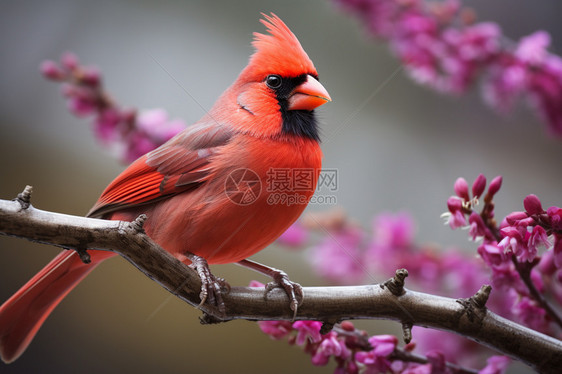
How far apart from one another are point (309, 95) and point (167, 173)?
0.32m

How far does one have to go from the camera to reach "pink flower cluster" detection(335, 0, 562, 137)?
1.53 meters

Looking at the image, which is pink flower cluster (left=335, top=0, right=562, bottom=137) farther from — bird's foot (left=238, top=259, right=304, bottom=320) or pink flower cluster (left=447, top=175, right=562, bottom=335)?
bird's foot (left=238, top=259, right=304, bottom=320)

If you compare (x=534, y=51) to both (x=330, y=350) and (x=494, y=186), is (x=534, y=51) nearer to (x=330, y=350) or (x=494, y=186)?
(x=494, y=186)

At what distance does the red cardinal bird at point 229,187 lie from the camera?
0.96 meters

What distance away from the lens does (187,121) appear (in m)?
1.49

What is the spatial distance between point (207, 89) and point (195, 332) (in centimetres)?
125

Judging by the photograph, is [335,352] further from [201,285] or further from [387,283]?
[201,285]

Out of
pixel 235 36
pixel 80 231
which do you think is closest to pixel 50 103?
pixel 235 36

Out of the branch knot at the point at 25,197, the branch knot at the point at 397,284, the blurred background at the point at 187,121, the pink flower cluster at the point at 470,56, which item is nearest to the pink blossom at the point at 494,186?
the branch knot at the point at 397,284

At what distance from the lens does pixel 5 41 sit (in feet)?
6.88

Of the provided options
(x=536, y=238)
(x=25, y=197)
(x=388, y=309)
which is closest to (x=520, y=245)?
(x=536, y=238)

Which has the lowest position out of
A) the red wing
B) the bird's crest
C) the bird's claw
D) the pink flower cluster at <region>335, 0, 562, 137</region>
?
the bird's claw

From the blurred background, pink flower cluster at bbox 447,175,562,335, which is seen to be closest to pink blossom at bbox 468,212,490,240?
pink flower cluster at bbox 447,175,562,335

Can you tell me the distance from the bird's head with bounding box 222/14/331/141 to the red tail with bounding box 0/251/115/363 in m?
A: 0.40
